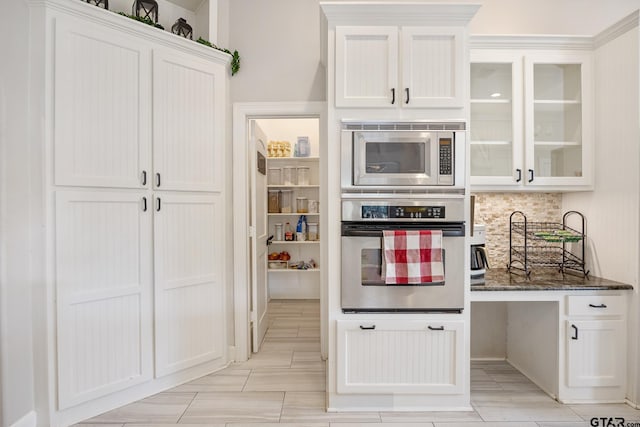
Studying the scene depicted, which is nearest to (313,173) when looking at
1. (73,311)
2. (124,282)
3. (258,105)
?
(258,105)

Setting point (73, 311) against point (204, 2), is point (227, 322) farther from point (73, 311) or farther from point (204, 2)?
point (204, 2)

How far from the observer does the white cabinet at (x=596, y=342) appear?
2158mm

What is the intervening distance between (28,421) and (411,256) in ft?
7.52

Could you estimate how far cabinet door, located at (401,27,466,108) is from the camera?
207 centimetres

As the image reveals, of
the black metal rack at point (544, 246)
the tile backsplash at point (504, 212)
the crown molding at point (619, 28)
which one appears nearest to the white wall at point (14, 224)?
the tile backsplash at point (504, 212)

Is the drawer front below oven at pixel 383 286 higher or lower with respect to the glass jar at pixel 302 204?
lower

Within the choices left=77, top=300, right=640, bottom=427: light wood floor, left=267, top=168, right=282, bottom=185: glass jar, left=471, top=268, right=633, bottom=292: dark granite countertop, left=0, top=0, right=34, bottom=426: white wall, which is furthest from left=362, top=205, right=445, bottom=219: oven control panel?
left=267, top=168, right=282, bottom=185: glass jar

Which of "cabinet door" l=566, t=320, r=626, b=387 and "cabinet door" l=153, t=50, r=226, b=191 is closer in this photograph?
"cabinet door" l=566, t=320, r=626, b=387

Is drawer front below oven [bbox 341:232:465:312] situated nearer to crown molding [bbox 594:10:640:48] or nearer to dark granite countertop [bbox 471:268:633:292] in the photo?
dark granite countertop [bbox 471:268:633:292]

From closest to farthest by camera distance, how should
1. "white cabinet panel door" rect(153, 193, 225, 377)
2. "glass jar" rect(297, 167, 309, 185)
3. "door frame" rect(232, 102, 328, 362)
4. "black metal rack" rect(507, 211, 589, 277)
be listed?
"white cabinet panel door" rect(153, 193, 225, 377)
"black metal rack" rect(507, 211, 589, 277)
"door frame" rect(232, 102, 328, 362)
"glass jar" rect(297, 167, 309, 185)

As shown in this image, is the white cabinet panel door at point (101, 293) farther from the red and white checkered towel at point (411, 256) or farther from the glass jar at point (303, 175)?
the glass jar at point (303, 175)

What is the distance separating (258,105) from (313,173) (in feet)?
6.10

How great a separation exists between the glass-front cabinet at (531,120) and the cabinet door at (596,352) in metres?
0.92

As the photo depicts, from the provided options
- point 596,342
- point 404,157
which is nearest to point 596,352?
point 596,342
